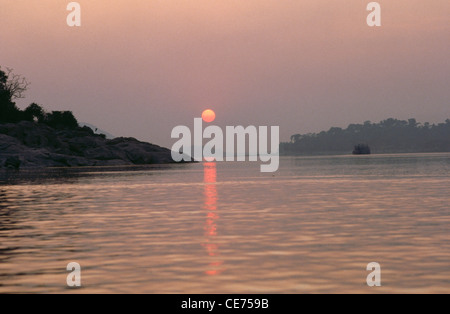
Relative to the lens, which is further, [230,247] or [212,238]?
[212,238]

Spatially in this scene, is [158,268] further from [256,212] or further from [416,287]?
[256,212]

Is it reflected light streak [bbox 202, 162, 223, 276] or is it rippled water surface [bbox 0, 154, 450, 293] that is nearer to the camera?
rippled water surface [bbox 0, 154, 450, 293]

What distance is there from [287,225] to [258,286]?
625 inches

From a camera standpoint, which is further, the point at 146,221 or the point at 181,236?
the point at 146,221

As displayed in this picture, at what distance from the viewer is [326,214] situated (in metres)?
40.2

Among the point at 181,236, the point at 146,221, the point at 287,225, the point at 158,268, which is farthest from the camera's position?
the point at 146,221

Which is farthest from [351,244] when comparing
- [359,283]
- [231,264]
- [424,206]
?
[424,206]

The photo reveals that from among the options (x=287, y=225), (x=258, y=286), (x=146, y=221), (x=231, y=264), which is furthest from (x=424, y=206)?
(x=258, y=286)

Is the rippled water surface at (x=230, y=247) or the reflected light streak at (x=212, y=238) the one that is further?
the reflected light streak at (x=212, y=238)

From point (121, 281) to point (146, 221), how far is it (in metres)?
18.4
